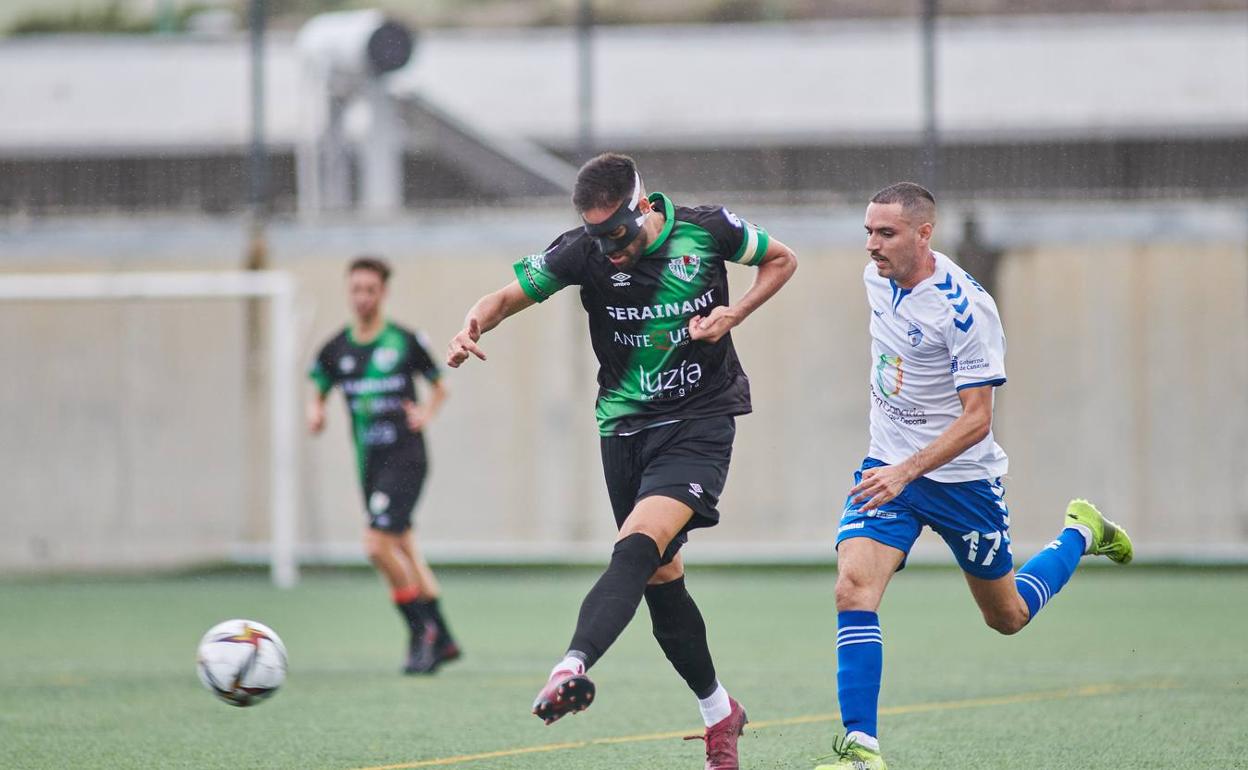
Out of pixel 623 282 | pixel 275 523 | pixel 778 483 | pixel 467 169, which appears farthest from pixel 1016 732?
pixel 467 169

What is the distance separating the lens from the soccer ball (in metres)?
6.27

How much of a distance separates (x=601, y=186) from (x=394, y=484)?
13.5 ft

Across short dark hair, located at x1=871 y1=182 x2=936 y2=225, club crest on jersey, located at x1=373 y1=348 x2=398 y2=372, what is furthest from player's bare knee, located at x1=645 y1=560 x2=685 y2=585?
club crest on jersey, located at x1=373 y1=348 x2=398 y2=372

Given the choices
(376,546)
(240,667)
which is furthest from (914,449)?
(376,546)

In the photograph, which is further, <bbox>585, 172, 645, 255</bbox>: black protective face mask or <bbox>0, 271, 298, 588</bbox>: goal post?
<bbox>0, 271, 298, 588</bbox>: goal post

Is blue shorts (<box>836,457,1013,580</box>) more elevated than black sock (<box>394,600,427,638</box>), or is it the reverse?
blue shorts (<box>836,457,1013,580</box>)

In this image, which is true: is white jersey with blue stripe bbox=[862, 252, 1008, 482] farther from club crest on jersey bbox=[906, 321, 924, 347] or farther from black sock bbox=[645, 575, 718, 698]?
black sock bbox=[645, 575, 718, 698]

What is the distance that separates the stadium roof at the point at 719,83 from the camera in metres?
15.2

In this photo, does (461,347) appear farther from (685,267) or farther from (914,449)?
(914,449)

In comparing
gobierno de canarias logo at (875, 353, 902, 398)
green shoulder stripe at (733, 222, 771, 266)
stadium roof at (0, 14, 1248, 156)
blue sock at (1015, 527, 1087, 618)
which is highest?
stadium roof at (0, 14, 1248, 156)

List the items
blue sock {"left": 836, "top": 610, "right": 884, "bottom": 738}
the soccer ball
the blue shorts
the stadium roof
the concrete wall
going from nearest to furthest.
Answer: blue sock {"left": 836, "top": 610, "right": 884, "bottom": 738} → the blue shorts → the soccer ball → the concrete wall → the stadium roof

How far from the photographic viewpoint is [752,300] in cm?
591

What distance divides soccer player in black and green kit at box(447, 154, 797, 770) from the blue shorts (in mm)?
495

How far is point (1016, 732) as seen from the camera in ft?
21.8
